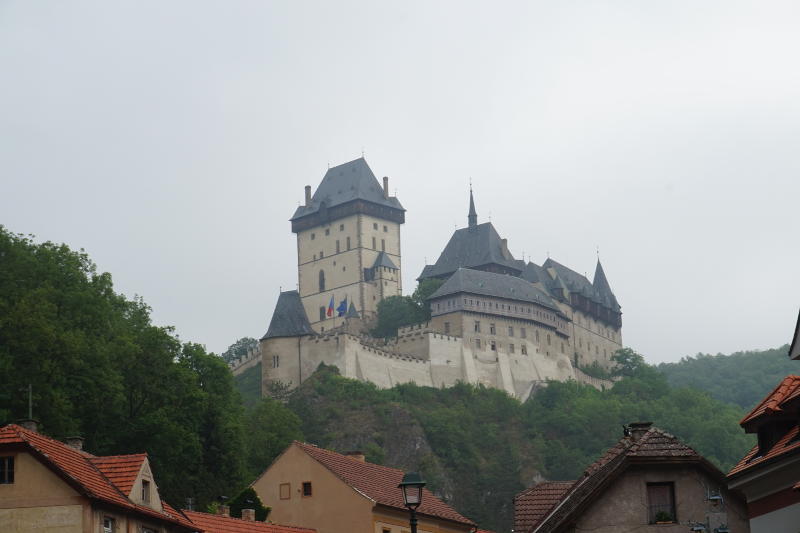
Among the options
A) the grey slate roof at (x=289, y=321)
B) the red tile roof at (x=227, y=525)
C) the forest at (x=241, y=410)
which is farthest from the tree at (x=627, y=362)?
the red tile roof at (x=227, y=525)

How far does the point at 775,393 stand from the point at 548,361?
116292mm

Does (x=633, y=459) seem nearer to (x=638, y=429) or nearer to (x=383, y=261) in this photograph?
(x=638, y=429)

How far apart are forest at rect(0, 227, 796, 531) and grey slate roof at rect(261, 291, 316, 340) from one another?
220 inches

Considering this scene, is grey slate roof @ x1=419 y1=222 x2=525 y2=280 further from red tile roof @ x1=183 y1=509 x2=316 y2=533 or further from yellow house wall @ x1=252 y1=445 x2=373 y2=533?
red tile roof @ x1=183 y1=509 x2=316 y2=533

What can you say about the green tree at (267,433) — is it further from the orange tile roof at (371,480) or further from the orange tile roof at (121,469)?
the orange tile roof at (121,469)

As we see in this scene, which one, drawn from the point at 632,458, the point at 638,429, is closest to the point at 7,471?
the point at 638,429

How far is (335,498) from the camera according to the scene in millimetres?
41188

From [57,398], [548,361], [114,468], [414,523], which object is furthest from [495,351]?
[414,523]

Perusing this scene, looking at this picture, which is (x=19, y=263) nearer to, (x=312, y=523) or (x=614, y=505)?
(x=312, y=523)

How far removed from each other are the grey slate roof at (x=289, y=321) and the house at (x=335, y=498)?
263ft

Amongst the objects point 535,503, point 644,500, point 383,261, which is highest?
point 383,261

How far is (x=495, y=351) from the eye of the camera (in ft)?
425

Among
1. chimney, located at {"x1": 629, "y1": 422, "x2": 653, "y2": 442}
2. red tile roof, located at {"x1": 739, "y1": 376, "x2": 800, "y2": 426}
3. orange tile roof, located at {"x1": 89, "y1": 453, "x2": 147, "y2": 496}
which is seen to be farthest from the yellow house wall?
red tile roof, located at {"x1": 739, "y1": 376, "x2": 800, "y2": 426}

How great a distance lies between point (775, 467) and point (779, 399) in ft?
2.75
